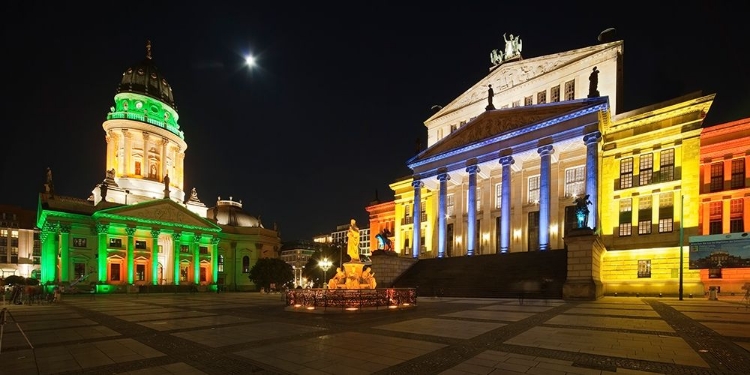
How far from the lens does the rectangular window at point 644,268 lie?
111ft

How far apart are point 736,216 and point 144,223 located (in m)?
74.1

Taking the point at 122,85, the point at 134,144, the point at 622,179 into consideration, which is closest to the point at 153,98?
the point at 122,85

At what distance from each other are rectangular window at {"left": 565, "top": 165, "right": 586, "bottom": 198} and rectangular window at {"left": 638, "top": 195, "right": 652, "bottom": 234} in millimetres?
5375

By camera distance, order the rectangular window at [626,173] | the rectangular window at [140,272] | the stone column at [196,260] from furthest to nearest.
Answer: the stone column at [196,260], the rectangular window at [140,272], the rectangular window at [626,173]

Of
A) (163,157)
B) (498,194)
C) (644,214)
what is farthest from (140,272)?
(644,214)

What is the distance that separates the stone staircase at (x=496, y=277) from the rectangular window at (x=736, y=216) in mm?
16550

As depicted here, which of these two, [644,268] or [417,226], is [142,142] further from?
[644,268]

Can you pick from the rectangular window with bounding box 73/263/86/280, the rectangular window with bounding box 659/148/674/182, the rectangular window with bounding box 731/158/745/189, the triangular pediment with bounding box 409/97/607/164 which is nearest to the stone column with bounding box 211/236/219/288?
the rectangular window with bounding box 73/263/86/280

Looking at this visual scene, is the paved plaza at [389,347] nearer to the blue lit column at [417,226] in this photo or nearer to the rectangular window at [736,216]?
the rectangular window at [736,216]

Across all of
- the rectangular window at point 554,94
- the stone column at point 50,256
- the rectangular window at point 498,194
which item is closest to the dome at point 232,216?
the stone column at point 50,256

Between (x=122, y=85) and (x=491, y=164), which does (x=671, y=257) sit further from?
(x=122, y=85)

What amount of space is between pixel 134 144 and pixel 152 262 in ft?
76.7

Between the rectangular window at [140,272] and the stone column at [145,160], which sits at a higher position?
the stone column at [145,160]

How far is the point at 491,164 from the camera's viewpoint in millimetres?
43812
